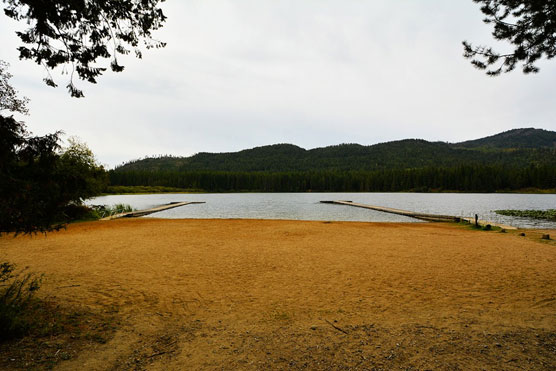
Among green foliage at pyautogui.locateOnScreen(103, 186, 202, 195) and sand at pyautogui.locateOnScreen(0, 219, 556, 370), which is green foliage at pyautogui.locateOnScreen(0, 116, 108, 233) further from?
green foliage at pyautogui.locateOnScreen(103, 186, 202, 195)

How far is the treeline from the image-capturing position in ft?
332

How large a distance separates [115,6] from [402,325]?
7335 millimetres

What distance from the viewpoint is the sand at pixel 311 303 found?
4.27 metres

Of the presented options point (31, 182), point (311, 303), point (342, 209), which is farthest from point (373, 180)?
point (31, 182)

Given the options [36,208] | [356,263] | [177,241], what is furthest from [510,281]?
[177,241]

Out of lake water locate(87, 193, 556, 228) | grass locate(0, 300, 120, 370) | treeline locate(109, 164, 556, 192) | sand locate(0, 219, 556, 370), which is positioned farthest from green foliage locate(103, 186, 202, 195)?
grass locate(0, 300, 120, 370)

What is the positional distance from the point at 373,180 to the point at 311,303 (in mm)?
122970

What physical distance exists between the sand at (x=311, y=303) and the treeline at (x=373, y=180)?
10860 cm

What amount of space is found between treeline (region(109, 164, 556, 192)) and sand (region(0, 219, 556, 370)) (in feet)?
356

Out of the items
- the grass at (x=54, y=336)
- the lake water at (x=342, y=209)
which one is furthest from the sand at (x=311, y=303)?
the lake water at (x=342, y=209)

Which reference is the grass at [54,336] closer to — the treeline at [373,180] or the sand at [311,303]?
the sand at [311,303]

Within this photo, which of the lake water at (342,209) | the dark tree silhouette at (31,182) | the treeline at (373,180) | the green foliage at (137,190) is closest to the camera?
the dark tree silhouette at (31,182)

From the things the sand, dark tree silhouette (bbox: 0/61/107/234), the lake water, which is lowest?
the lake water

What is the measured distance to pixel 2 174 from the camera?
3.66 m
